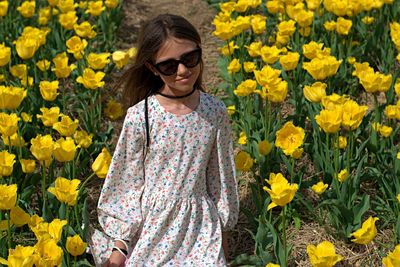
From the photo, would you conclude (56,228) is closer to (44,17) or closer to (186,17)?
(44,17)

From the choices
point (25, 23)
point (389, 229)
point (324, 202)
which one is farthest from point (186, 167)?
point (25, 23)

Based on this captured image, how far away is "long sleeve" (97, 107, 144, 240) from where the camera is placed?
3.12 meters

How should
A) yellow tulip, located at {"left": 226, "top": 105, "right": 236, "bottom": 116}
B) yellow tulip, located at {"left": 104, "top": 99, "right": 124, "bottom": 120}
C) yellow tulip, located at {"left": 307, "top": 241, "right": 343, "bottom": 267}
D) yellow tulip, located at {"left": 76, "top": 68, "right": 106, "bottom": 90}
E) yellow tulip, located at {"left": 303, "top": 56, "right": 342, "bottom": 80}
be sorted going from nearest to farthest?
1. yellow tulip, located at {"left": 307, "top": 241, "right": 343, "bottom": 267}
2. yellow tulip, located at {"left": 303, "top": 56, "right": 342, "bottom": 80}
3. yellow tulip, located at {"left": 76, "top": 68, "right": 106, "bottom": 90}
4. yellow tulip, located at {"left": 226, "top": 105, "right": 236, "bottom": 116}
5. yellow tulip, located at {"left": 104, "top": 99, "right": 124, "bottom": 120}

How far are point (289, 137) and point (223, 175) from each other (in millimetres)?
364

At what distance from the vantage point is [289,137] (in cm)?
337

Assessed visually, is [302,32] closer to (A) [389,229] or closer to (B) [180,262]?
(A) [389,229]

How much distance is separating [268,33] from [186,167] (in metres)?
2.31

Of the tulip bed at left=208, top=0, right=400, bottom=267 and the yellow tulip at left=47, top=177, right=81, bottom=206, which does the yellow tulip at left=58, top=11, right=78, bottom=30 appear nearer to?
the tulip bed at left=208, top=0, right=400, bottom=267

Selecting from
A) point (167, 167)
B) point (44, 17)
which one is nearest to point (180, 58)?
point (167, 167)

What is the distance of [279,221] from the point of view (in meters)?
3.55

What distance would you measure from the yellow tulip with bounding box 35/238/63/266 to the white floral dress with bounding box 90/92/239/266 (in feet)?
1.80

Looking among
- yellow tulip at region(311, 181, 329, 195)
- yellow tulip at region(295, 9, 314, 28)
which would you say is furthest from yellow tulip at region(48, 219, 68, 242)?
yellow tulip at region(295, 9, 314, 28)

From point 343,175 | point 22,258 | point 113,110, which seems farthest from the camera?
point 113,110

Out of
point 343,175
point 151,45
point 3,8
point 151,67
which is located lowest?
point 343,175
